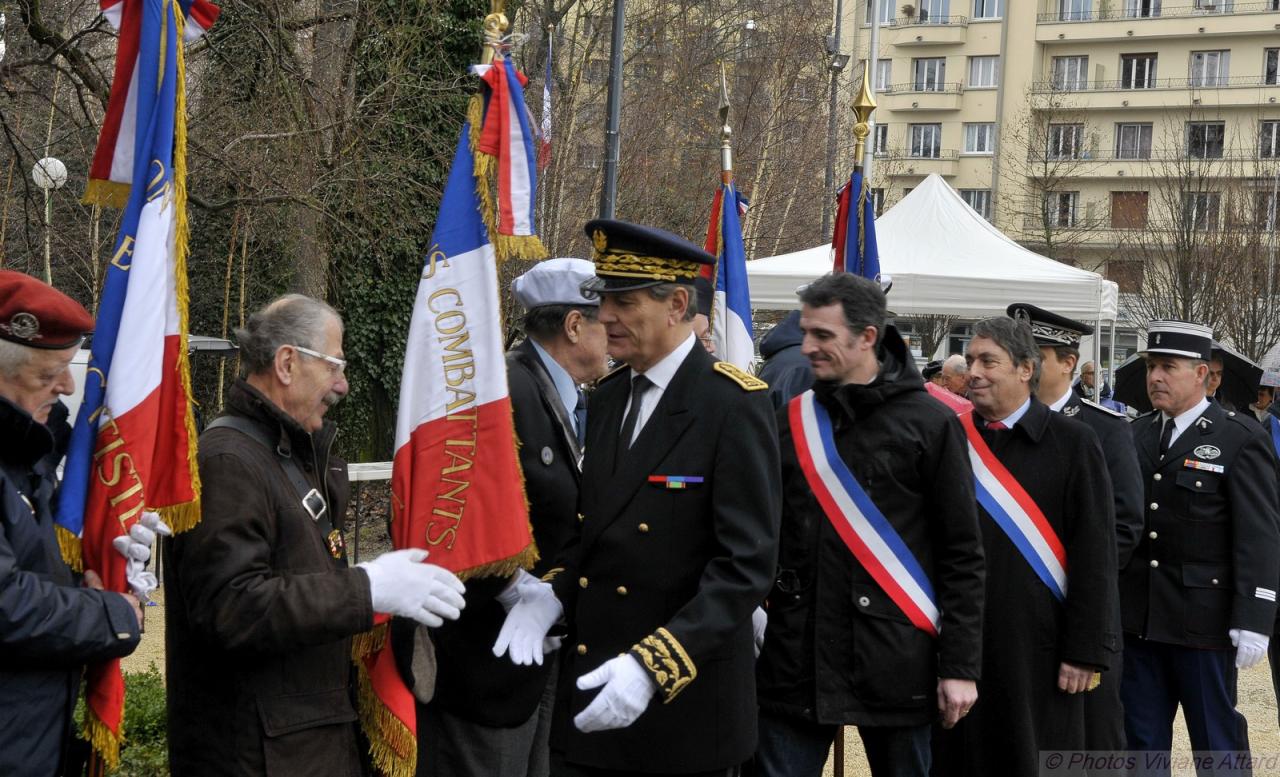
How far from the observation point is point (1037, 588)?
4801 mm

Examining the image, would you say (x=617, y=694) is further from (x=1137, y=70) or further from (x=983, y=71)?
(x=1137, y=70)

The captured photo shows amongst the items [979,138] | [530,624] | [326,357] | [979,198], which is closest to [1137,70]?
[979,138]

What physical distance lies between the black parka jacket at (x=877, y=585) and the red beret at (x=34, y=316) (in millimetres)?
2276

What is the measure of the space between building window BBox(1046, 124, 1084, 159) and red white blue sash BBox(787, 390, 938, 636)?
1822 inches

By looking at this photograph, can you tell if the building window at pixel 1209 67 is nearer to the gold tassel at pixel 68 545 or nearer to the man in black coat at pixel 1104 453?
the man in black coat at pixel 1104 453

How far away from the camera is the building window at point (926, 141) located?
5609cm

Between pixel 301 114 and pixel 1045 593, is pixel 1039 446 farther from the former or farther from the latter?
pixel 301 114

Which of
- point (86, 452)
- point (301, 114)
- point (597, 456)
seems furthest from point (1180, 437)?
point (301, 114)

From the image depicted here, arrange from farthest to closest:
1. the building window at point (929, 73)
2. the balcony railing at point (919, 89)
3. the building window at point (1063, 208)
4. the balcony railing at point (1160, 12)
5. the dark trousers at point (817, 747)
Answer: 1. the building window at point (929, 73)
2. the balcony railing at point (919, 89)
3. the balcony railing at point (1160, 12)
4. the building window at point (1063, 208)
5. the dark trousers at point (817, 747)

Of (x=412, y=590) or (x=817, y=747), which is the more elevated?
(x=412, y=590)

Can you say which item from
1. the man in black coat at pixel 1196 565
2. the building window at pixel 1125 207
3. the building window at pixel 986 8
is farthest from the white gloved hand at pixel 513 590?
the building window at pixel 986 8

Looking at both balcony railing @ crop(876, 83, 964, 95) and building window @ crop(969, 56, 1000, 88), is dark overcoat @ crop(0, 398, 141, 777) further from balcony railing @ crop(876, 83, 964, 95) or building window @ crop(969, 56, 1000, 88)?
building window @ crop(969, 56, 1000, 88)

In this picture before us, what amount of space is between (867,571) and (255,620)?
192cm

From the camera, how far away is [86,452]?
10.8ft
